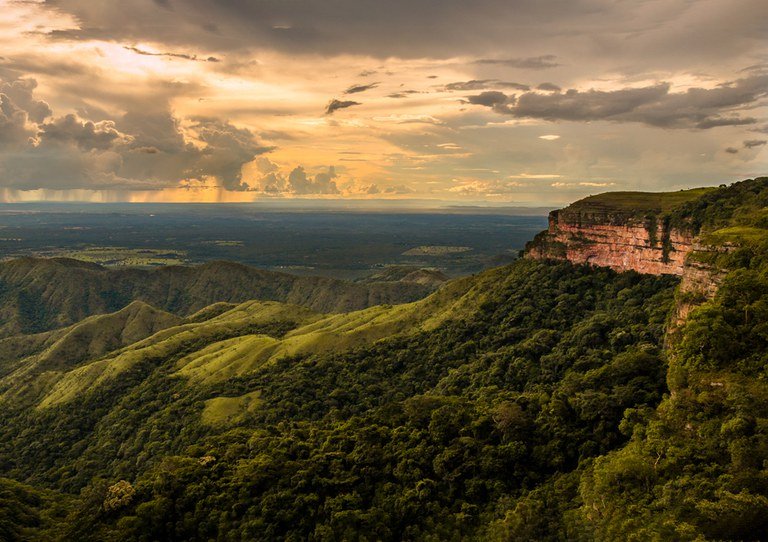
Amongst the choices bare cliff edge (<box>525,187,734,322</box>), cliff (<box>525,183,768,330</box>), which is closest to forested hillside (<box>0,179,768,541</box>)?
cliff (<box>525,183,768,330</box>)

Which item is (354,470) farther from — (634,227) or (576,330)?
(634,227)

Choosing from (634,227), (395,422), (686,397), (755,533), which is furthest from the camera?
(634,227)

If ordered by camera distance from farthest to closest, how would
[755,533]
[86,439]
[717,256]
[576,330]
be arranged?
[86,439] → [576,330] → [717,256] → [755,533]

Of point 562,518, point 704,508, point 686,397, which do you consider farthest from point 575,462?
point 704,508

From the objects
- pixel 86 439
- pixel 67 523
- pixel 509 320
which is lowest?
pixel 86 439

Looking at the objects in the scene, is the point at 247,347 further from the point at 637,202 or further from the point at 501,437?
the point at 637,202

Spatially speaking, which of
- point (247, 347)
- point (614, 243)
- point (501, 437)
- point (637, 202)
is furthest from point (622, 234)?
point (247, 347)

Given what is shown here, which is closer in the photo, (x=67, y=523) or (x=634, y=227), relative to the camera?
(x=67, y=523)
